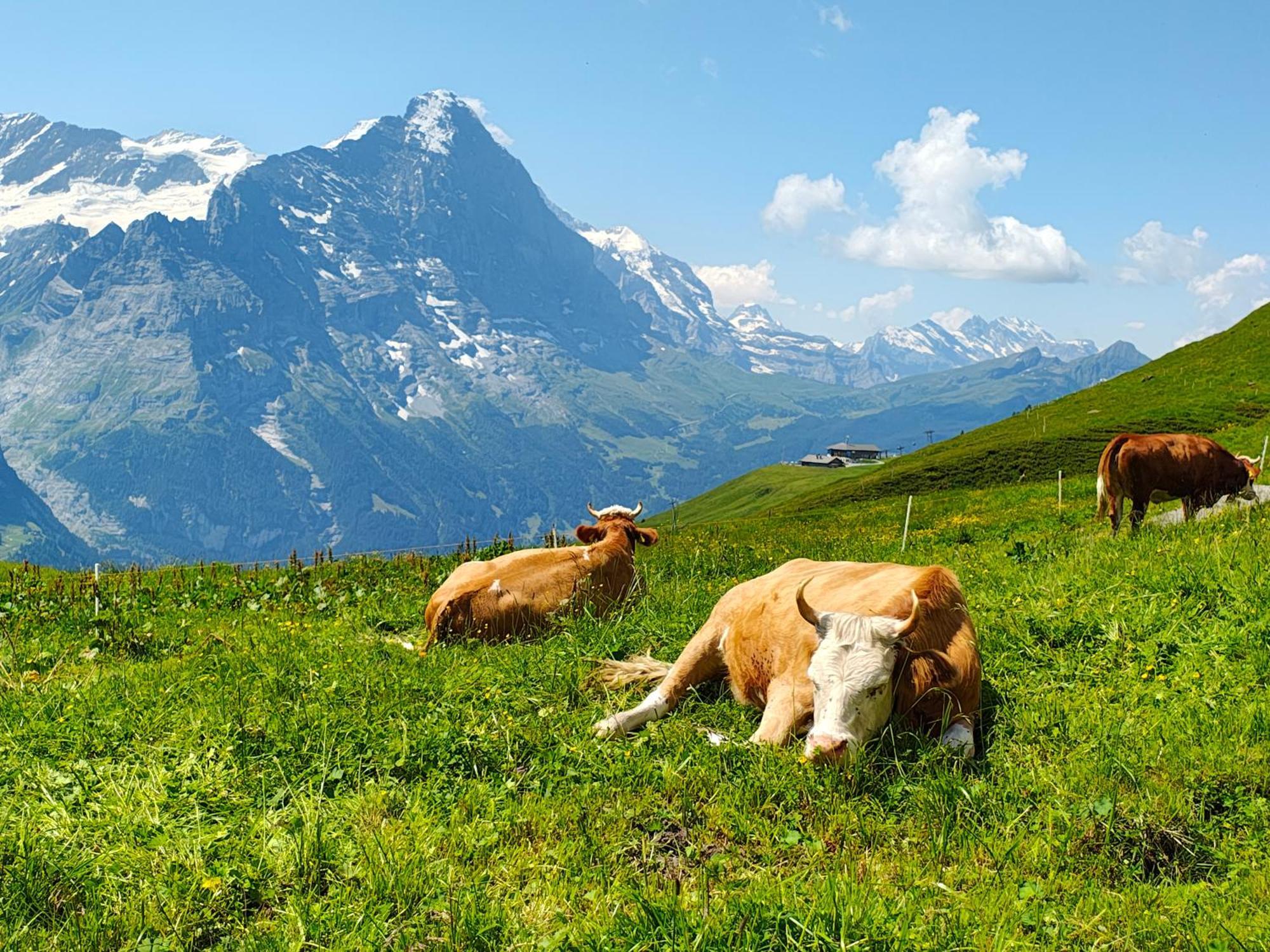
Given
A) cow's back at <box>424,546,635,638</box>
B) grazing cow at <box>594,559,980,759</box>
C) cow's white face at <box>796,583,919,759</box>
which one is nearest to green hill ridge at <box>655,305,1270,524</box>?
cow's back at <box>424,546,635,638</box>

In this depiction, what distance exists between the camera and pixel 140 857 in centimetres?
550

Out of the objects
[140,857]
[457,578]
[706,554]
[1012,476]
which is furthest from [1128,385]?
[140,857]

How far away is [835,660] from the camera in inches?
262

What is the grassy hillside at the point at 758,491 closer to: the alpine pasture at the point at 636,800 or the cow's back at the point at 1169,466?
the cow's back at the point at 1169,466

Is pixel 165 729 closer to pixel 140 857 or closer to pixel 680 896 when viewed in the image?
pixel 140 857

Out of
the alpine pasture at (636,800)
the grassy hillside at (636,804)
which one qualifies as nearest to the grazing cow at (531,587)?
the alpine pasture at (636,800)

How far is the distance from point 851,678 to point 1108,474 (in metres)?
15.3

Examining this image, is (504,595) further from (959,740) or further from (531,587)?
(959,740)

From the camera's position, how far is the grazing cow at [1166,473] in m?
19.0

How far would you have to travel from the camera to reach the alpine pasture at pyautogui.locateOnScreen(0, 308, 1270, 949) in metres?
4.79

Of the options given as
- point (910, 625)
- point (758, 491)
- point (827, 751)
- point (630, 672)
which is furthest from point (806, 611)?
point (758, 491)

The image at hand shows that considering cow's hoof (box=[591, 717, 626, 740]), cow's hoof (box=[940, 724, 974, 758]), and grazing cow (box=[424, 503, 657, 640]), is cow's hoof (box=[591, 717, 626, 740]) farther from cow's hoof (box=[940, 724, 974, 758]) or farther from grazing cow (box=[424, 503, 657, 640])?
grazing cow (box=[424, 503, 657, 640])

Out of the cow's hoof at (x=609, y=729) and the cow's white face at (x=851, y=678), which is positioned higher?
the cow's white face at (x=851, y=678)

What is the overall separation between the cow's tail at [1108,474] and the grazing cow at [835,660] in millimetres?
12360
